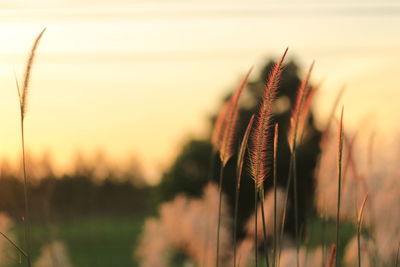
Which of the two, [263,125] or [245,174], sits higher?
[263,125]

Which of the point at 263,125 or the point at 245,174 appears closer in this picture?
the point at 263,125

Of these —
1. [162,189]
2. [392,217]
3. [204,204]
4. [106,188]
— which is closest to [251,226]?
[204,204]

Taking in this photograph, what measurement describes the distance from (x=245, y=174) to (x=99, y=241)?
3577 cm

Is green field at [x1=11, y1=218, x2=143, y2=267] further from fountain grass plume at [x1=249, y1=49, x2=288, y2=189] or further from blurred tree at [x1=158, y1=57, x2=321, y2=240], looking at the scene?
fountain grass plume at [x1=249, y1=49, x2=288, y2=189]

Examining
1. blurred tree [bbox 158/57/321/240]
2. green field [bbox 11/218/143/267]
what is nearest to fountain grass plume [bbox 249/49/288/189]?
blurred tree [bbox 158/57/321/240]

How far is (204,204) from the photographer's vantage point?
601cm

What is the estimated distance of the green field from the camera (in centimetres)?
3594

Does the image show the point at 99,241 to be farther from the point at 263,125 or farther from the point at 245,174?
the point at 263,125

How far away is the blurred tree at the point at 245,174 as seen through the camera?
74.4 feet

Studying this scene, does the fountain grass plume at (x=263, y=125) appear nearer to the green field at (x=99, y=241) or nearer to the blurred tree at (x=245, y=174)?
the blurred tree at (x=245, y=174)

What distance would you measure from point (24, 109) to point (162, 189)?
2462cm

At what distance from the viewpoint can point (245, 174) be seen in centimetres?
2052

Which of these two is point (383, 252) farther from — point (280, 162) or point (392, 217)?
point (280, 162)

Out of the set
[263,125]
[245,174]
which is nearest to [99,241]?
[245,174]
